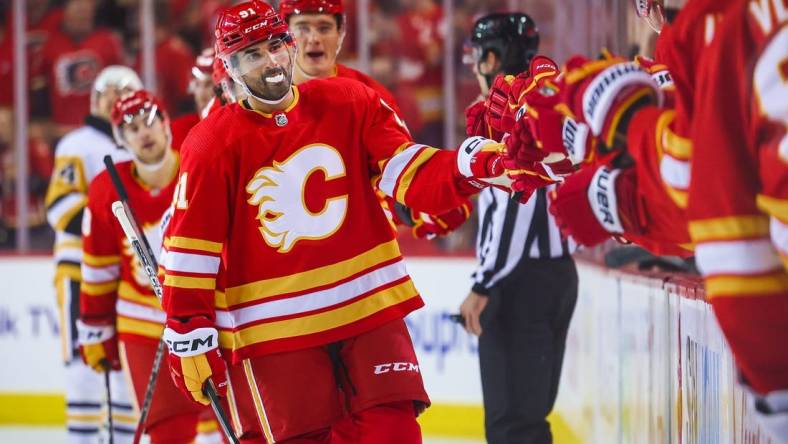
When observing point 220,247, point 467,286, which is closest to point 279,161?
point 220,247

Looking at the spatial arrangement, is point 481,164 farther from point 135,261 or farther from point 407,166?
point 135,261

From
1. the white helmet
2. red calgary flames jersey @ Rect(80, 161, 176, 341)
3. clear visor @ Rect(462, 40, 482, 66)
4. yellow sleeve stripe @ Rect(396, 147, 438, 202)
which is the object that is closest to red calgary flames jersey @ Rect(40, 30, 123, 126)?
the white helmet

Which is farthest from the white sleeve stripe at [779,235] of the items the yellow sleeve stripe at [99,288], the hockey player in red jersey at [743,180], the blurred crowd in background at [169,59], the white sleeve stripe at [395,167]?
the blurred crowd in background at [169,59]

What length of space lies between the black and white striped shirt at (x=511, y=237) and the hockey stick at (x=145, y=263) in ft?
2.71

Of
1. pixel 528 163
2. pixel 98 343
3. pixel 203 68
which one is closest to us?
pixel 528 163

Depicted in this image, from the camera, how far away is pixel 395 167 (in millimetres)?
2617

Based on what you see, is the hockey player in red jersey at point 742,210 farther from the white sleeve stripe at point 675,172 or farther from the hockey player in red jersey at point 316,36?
the hockey player in red jersey at point 316,36

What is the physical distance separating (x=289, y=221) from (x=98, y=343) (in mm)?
1503

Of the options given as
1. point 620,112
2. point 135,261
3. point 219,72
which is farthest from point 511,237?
point 620,112

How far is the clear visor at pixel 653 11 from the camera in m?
2.38

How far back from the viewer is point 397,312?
268cm

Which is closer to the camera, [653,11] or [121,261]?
[653,11]

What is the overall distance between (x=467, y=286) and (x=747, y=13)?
3.98 meters

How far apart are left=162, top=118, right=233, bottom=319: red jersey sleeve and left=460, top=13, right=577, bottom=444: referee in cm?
93
